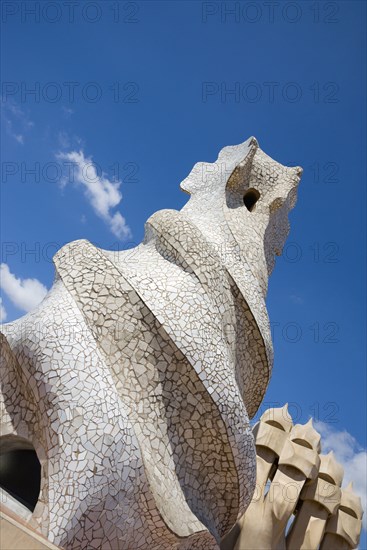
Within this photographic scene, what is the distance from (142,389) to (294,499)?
578cm

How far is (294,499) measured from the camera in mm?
9648

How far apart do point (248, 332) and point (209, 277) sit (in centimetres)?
78

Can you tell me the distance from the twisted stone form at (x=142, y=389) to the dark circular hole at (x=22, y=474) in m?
0.39

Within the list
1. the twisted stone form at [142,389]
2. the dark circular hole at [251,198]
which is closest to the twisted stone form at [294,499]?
the twisted stone form at [142,389]

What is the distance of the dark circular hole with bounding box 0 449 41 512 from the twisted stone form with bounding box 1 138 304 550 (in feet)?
1.29

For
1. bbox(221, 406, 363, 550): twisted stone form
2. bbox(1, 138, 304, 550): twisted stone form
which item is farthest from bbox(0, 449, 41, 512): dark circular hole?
bbox(221, 406, 363, 550): twisted stone form

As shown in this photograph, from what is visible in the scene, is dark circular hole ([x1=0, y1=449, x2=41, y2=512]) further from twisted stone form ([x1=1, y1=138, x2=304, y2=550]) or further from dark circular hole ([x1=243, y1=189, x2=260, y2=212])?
dark circular hole ([x1=243, y1=189, x2=260, y2=212])

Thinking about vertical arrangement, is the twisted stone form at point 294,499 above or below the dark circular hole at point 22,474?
above

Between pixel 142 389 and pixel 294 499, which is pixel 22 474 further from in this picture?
pixel 294 499

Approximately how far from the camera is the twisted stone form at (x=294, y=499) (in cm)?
930

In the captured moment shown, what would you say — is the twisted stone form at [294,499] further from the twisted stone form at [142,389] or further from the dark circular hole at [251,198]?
the dark circular hole at [251,198]

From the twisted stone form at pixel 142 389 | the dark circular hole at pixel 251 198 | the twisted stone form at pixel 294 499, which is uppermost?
the dark circular hole at pixel 251 198

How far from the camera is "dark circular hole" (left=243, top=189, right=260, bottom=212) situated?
25.5ft

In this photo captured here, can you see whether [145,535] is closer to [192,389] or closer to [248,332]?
[192,389]
